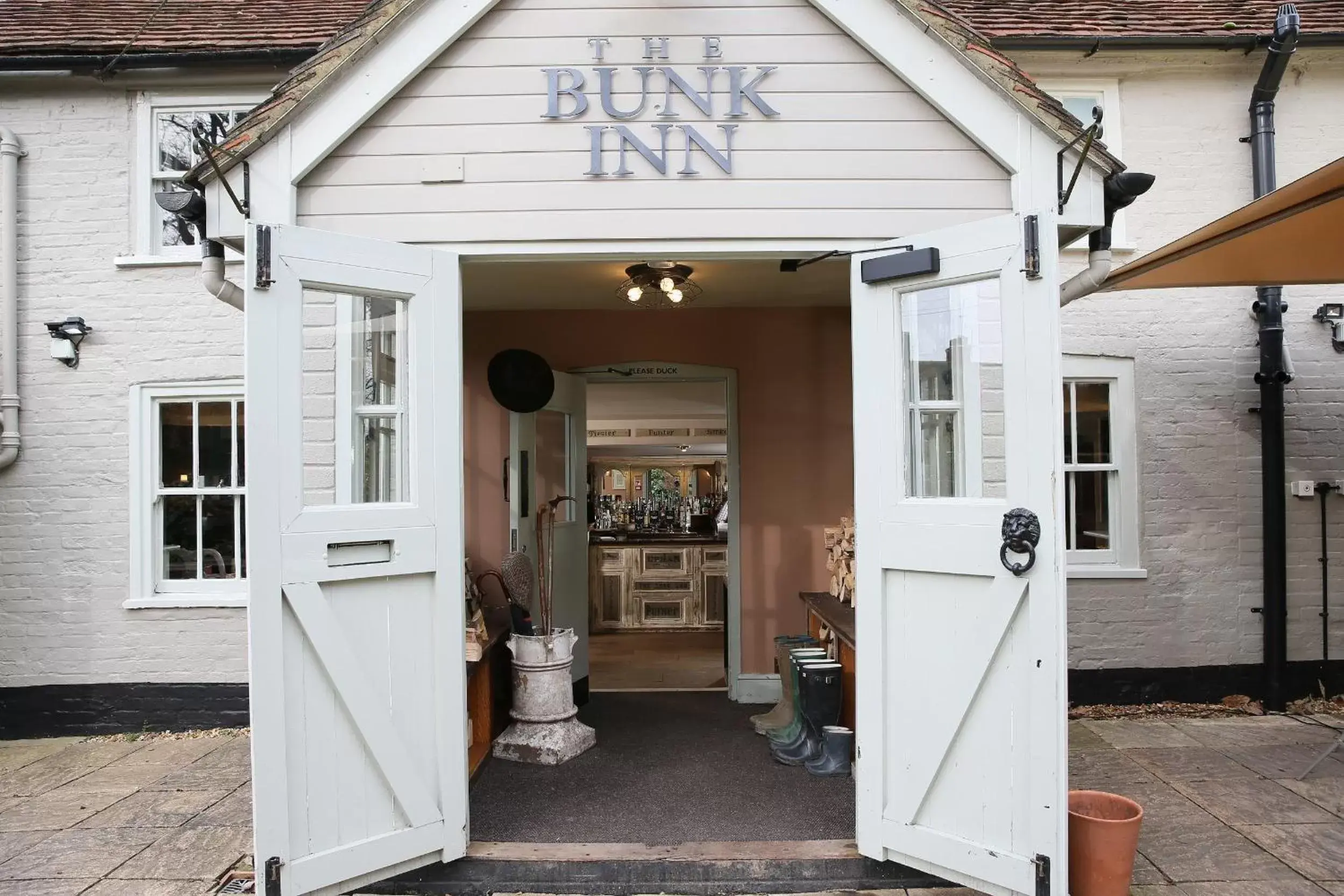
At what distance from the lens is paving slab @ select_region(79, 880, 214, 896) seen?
140 inches

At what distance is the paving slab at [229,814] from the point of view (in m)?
4.30

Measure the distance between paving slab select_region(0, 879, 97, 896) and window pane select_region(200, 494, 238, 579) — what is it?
2619mm

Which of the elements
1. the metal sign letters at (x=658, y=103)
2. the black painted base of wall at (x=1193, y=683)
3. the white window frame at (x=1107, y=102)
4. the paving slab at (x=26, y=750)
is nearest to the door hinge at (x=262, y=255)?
the metal sign letters at (x=658, y=103)

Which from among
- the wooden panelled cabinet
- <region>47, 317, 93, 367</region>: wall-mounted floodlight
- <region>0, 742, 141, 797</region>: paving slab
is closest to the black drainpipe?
the wooden panelled cabinet

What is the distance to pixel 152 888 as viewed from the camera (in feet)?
11.9

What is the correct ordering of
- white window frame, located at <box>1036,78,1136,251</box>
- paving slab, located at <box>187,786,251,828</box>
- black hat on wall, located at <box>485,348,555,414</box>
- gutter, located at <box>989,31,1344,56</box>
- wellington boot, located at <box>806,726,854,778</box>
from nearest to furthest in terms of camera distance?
1. paving slab, located at <box>187,786,251,828</box>
2. wellington boot, located at <box>806,726,854,778</box>
3. black hat on wall, located at <box>485,348,555,414</box>
4. gutter, located at <box>989,31,1344,56</box>
5. white window frame, located at <box>1036,78,1136,251</box>

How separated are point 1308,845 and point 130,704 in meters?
6.82

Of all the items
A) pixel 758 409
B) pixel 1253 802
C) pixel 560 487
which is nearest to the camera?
pixel 1253 802

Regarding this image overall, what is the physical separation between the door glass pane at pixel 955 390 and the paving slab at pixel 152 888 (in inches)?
130

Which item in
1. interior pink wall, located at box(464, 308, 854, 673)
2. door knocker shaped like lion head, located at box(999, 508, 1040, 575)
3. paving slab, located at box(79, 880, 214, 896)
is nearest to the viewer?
door knocker shaped like lion head, located at box(999, 508, 1040, 575)

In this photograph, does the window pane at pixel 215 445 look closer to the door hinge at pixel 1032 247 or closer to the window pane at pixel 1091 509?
the door hinge at pixel 1032 247

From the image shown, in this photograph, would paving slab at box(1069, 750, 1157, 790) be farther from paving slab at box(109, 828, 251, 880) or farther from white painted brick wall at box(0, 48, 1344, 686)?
paving slab at box(109, 828, 251, 880)

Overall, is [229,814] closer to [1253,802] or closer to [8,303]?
[8,303]

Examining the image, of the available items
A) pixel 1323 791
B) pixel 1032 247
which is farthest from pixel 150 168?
pixel 1323 791
